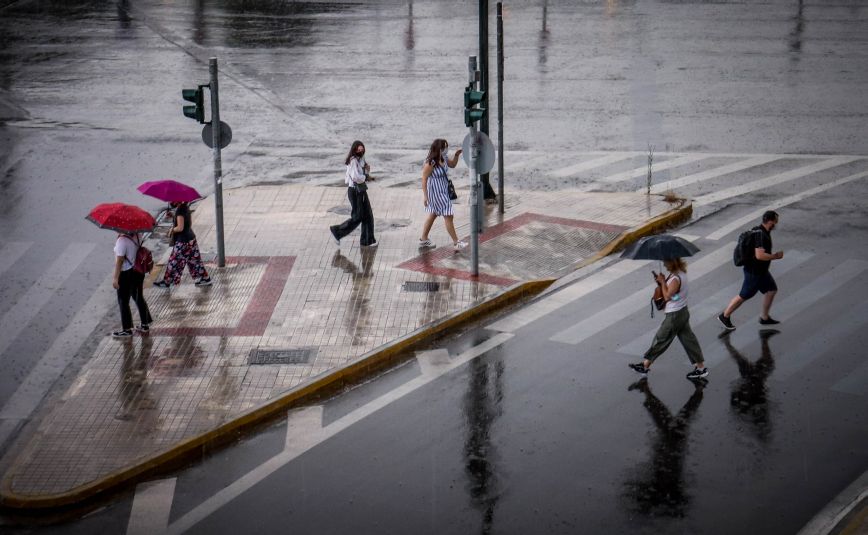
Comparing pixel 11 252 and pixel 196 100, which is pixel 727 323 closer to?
pixel 196 100

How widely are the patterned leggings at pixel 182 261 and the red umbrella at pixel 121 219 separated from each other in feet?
5.76

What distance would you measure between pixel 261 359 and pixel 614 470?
4591mm

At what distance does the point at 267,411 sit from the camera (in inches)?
502

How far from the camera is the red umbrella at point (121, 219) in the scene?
14547mm

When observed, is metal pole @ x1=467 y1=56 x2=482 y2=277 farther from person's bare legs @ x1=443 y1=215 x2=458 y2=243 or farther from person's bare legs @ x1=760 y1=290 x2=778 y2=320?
person's bare legs @ x1=760 y1=290 x2=778 y2=320

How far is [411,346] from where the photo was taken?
14617 millimetres

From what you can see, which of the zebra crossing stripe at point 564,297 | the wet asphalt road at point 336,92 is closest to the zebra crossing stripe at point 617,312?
the zebra crossing stripe at point 564,297

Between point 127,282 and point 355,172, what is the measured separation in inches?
176

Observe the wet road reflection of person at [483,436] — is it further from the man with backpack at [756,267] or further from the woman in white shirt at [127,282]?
the woman in white shirt at [127,282]

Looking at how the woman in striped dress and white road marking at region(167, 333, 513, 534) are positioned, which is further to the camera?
the woman in striped dress

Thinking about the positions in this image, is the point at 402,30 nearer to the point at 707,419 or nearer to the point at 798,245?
the point at 798,245

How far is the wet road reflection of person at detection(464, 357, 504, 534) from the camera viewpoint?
1090 cm

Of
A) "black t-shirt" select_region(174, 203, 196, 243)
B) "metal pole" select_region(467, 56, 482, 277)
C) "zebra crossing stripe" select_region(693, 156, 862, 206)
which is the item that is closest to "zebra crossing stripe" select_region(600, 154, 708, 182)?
"zebra crossing stripe" select_region(693, 156, 862, 206)

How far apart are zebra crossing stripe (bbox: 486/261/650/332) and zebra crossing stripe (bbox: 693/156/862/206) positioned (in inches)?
153
